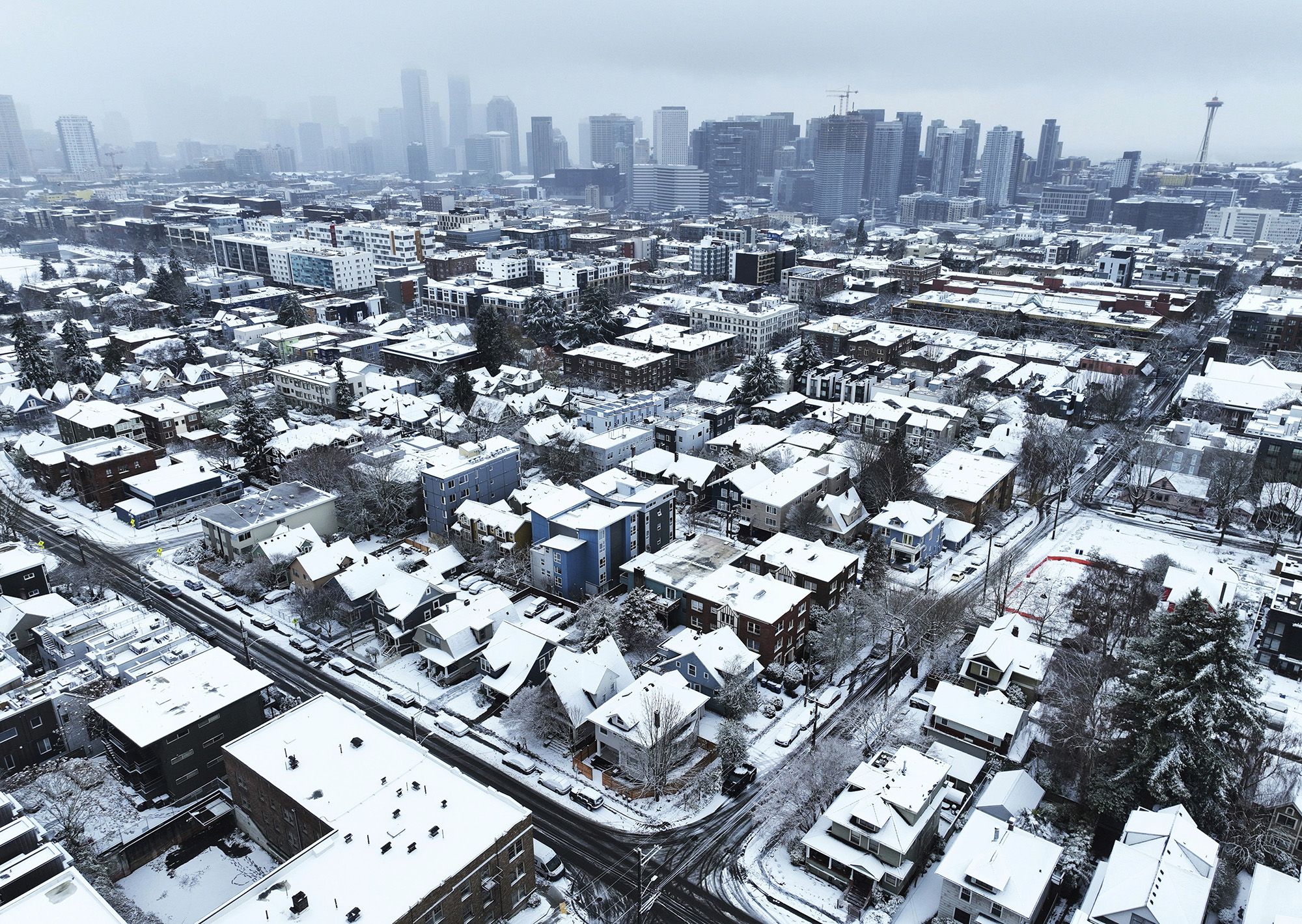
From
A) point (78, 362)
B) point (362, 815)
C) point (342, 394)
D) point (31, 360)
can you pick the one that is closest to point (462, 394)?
point (342, 394)

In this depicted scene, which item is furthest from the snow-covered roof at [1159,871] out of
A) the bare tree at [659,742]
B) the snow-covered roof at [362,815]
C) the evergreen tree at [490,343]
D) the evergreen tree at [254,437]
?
the evergreen tree at [490,343]

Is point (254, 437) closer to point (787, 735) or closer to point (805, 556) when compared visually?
point (805, 556)

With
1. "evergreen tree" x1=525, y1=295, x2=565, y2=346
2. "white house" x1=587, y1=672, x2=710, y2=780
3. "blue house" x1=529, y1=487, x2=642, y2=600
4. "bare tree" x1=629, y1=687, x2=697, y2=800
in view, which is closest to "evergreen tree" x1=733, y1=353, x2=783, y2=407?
"evergreen tree" x1=525, y1=295, x2=565, y2=346

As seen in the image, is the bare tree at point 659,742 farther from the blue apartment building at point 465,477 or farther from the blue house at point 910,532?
the blue apartment building at point 465,477

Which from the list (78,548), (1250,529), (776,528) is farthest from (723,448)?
(78,548)

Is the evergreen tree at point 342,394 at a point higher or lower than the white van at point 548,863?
higher

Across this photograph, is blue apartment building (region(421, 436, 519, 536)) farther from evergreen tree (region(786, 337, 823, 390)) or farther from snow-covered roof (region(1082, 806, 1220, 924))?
snow-covered roof (region(1082, 806, 1220, 924))

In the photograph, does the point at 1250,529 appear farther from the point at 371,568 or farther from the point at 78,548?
the point at 78,548
